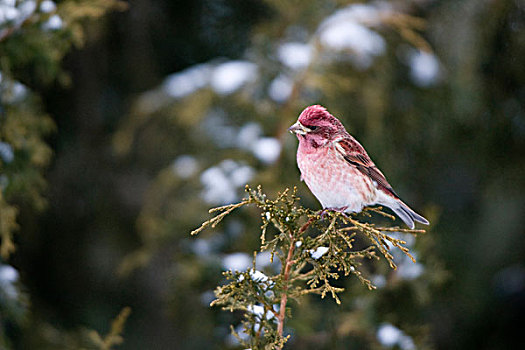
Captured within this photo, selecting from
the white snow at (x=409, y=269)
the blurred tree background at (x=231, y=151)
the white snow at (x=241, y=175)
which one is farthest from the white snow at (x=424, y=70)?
the white snow at (x=409, y=269)

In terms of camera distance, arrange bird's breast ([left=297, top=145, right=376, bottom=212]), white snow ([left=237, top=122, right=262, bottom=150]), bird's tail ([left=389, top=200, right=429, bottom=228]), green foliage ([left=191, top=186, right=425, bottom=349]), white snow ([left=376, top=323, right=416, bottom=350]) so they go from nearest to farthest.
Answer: green foliage ([left=191, top=186, right=425, bottom=349]), bird's breast ([left=297, top=145, right=376, bottom=212]), bird's tail ([left=389, top=200, right=429, bottom=228]), white snow ([left=376, top=323, right=416, bottom=350]), white snow ([left=237, top=122, right=262, bottom=150])

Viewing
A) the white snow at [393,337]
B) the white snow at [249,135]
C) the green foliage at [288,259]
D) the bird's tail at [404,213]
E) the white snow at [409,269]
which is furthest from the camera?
the white snow at [249,135]

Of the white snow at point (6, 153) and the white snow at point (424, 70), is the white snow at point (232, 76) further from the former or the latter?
the white snow at point (6, 153)

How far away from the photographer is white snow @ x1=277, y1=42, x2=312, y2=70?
11.6 feet

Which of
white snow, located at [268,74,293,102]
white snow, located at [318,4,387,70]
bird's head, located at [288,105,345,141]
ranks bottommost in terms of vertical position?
bird's head, located at [288,105,345,141]

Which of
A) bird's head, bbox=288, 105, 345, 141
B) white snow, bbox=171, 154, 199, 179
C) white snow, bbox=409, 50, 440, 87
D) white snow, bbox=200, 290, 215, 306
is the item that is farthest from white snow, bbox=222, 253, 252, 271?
white snow, bbox=409, 50, 440, 87

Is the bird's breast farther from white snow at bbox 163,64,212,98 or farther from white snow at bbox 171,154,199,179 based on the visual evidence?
white snow at bbox 163,64,212,98

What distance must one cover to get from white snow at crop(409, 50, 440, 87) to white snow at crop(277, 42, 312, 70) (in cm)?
81

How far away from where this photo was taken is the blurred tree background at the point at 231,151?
2875mm

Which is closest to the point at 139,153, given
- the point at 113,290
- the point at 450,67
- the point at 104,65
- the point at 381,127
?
the point at 104,65

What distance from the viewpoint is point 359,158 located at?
1953 mm

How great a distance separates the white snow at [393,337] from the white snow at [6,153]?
2028 millimetres

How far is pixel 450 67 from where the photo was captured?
13.3ft

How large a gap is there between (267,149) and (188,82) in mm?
1025
